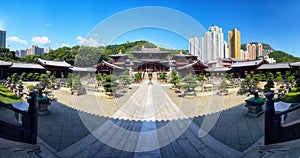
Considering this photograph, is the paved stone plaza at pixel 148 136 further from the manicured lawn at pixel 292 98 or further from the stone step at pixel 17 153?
the manicured lawn at pixel 292 98

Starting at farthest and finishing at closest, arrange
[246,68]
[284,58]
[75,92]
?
[284,58]
[246,68]
[75,92]

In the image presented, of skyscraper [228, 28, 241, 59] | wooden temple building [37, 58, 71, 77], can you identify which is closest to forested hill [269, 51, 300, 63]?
skyscraper [228, 28, 241, 59]

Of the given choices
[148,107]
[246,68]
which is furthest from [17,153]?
[246,68]

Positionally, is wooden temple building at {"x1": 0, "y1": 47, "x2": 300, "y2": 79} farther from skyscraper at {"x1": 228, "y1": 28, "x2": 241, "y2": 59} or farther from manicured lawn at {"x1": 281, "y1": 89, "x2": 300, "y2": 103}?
manicured lawn at {"x1": 281, "y1": 89, "x2": 300, "y2": 103}

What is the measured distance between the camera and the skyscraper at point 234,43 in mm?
25688

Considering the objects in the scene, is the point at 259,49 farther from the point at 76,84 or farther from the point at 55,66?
the point at 76,84

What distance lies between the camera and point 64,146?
2.54 m

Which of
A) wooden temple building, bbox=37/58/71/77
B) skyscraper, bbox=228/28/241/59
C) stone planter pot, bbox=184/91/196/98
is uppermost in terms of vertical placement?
skyscraper, bbox=228/28/241/59

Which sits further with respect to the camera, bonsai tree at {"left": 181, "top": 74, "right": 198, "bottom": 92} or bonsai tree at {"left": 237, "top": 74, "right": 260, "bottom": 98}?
bonsai tree at {"left": 181, "top": 74, "right": 198, "bottom": 92}

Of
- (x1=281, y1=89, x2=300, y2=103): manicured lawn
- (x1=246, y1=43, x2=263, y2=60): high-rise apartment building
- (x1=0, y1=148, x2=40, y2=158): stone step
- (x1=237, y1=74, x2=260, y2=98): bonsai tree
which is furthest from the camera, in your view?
(x1=246, y1=43, x2=263, y2=60): high-rise apartment building

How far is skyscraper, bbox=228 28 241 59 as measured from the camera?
25.7 metres

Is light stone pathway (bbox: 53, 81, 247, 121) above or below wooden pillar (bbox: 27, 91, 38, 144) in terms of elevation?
below

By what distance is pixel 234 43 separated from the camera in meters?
27.4

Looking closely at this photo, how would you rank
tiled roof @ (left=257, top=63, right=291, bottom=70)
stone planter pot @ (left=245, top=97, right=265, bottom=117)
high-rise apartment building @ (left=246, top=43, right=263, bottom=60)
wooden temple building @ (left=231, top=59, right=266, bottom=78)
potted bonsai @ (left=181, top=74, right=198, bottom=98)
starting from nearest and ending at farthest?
stone planter pot @ (left=245, top=97, right=265, bottom=117)
potted bonsai @ (left=181, top=74, right=198, bottom=98)
tiled roof @ (left=257, top=63, right=291, bottom=70)
wooden temple building @ (left=231, top=59, right=266, bottom=78)
high-rise apartment building @ (left=246, top=43, right=263, bottom=60)
